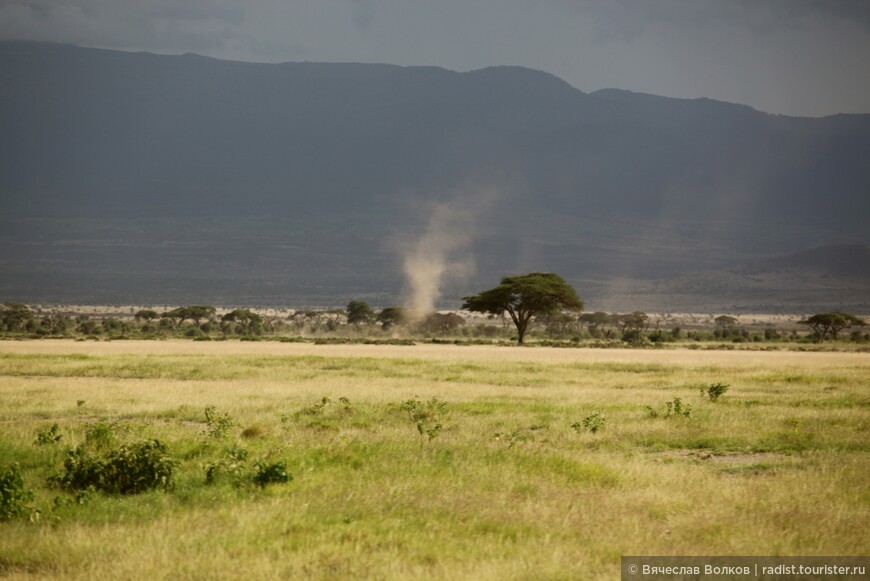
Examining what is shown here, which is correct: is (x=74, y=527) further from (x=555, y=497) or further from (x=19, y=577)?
(x=555, y=497)

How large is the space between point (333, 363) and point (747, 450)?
1074 inches

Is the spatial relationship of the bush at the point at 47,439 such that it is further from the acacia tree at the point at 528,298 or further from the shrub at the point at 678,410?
the acacia tree at the point at 528,298

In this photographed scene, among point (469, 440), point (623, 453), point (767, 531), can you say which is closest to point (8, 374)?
point (469, 440)

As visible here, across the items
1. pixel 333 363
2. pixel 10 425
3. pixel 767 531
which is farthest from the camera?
pixel 333 363

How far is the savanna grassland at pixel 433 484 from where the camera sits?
1124 cm

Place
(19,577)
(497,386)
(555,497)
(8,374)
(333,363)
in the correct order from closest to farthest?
(19,577), (555,497), (497,386), (8,374), (333,363)

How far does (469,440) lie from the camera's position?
62.5 feet

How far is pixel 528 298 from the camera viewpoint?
79.7 meters

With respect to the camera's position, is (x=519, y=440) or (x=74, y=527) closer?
(x=74, y=527)

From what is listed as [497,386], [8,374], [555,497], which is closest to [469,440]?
[555,497]

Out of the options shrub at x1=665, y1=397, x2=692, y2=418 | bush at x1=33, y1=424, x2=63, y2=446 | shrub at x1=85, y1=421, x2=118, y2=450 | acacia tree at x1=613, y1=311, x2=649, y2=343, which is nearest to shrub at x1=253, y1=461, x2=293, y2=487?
shrub at x1=85, y1=421, x2=118, y2=450

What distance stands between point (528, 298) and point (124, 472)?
66029 mm

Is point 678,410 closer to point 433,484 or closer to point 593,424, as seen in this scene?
point 593,424

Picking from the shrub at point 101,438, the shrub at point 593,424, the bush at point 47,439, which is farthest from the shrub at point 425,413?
the bush at point 47,439
